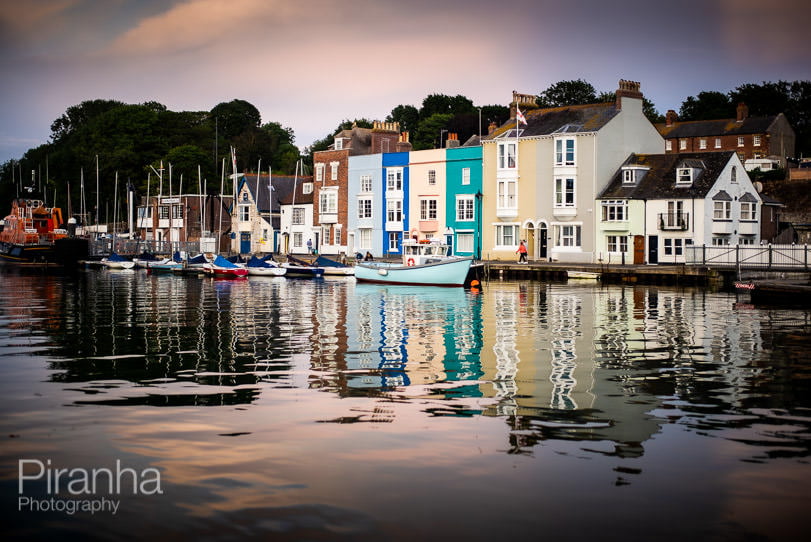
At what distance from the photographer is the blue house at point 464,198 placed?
7888cm

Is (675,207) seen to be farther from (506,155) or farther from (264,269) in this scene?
(264,269)

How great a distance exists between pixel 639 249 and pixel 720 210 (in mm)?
6586

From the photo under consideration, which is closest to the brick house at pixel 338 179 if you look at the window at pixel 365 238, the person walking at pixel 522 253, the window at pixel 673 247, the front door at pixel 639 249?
the window at pixel 365 238

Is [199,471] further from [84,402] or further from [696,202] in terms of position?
[696,202]

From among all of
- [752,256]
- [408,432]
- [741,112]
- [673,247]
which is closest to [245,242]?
[673,247]

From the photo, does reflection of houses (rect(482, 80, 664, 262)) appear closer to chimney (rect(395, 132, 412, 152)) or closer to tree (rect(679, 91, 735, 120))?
chimney (rect(395, 132, 412, 152))

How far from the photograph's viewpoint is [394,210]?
283 feet

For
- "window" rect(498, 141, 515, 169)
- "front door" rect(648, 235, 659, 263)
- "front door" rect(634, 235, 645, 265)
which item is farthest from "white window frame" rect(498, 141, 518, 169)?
"front door" rect(648, 235, 659, 263)

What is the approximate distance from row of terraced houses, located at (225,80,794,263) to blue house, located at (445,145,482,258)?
0.11m

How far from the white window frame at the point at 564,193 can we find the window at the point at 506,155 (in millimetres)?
5169

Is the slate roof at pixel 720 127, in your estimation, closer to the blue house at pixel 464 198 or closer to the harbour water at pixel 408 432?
the blue house at pixel 464 198

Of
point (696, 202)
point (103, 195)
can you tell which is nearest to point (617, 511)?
point (696, 202)

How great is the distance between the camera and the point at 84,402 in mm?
16797

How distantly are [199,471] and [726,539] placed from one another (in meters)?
6.90
